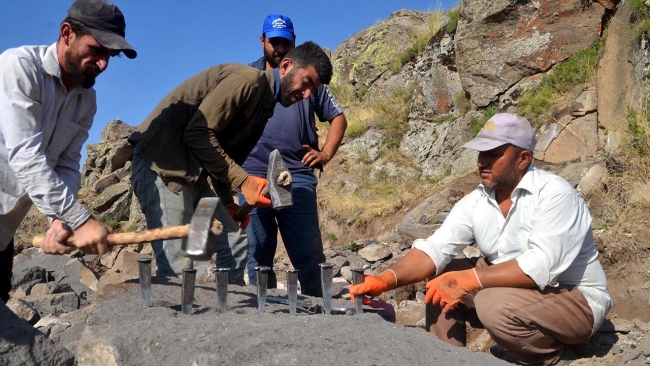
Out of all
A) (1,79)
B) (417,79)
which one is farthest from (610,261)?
(417,79)

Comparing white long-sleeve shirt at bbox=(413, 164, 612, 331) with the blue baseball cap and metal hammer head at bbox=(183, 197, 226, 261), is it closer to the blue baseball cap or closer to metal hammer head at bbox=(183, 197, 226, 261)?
metal hammer head at bbox=(183, 197, 226, 261)

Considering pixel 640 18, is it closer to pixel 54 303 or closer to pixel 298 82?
pixel 298 82

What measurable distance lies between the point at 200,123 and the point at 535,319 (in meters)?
2.34

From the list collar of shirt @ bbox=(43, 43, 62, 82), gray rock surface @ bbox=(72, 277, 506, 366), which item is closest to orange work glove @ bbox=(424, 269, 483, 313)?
gray rock surface @ bbox=(72, 277, 506, 366)

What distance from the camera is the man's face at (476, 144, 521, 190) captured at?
384cm

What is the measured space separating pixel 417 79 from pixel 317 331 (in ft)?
38.7

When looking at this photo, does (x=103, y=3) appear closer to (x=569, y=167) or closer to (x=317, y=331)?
(x=317, y=331)

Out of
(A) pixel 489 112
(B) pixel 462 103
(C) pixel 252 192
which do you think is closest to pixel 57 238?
(C) pixel 252 192

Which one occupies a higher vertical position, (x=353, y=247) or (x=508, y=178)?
(x=508, y=178)

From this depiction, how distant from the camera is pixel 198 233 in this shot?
2922 millimetres

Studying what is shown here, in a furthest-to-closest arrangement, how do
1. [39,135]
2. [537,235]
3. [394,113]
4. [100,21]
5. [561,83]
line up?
[394,113] < [561,83] < [537,235] < [100,21] < [39,135]

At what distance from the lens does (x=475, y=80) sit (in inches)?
446

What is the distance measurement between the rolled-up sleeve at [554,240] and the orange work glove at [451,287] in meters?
0.29

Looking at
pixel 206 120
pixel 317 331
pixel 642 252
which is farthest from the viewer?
pixel 642 252
